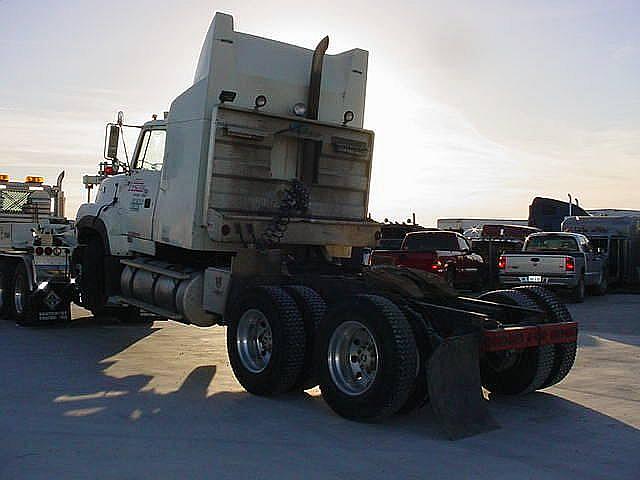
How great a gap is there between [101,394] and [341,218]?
4076 millimetres

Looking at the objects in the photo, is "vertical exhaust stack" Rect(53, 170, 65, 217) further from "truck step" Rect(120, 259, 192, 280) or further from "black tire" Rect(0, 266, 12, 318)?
"truck step" Rect(120, 259, 192, 280)

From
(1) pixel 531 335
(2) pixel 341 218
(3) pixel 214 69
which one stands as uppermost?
(3) pixel 214 69

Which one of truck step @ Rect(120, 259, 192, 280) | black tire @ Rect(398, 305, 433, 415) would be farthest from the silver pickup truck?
black tire @ Rect(398, 305, 433, 415)

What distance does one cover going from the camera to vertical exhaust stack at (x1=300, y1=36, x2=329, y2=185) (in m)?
10.0

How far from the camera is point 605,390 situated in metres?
8.24

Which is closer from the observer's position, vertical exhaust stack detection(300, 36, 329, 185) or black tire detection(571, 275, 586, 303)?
vertical exhaust stack detection(300, 36, 329, 185)

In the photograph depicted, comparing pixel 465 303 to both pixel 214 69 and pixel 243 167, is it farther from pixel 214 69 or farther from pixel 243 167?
pixel 214 69

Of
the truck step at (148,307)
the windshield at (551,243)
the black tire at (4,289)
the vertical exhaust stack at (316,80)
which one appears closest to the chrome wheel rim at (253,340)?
the truck step at (148,307)

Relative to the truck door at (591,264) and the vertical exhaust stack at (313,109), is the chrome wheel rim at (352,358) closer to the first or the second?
the vertical exhaust stack at (313,109)

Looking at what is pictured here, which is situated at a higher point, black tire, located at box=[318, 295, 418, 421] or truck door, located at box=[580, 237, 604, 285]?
truck door, located at box=[580, 237, 604, 285]

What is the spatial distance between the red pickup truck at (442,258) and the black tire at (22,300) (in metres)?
7.91

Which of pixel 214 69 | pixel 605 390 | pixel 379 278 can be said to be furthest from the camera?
pixel 214 69

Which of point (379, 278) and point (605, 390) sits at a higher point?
point (379, 278)

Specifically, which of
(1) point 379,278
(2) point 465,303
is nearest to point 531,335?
(2) point 465,303
